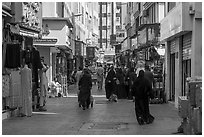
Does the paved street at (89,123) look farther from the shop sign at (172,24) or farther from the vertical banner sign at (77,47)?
the vertical banner sign at (77,47)

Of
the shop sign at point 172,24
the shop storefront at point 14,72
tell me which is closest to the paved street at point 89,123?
the shop storefront at point 14,72

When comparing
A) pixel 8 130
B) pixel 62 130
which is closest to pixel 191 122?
pixel 62 130

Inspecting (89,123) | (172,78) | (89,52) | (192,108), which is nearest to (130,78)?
(172,78)

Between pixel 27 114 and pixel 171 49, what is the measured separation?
28.3 feet

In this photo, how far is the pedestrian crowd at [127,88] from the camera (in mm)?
13516

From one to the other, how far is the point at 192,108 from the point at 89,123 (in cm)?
387

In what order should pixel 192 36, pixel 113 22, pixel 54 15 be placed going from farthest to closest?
pixel 113 22
pixel 54 15
pixel 192 36

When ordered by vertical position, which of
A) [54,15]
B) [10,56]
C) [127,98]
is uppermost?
[54,15]

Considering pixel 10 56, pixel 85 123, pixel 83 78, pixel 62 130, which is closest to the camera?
pixel 62 130

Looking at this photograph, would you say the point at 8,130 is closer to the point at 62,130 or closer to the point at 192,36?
the point at 62,130

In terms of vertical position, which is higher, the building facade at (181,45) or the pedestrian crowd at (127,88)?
the building facade at (181,45)

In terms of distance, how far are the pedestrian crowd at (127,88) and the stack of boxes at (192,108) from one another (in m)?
2.29

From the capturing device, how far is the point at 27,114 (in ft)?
50.3

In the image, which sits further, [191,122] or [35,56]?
[35,56]
